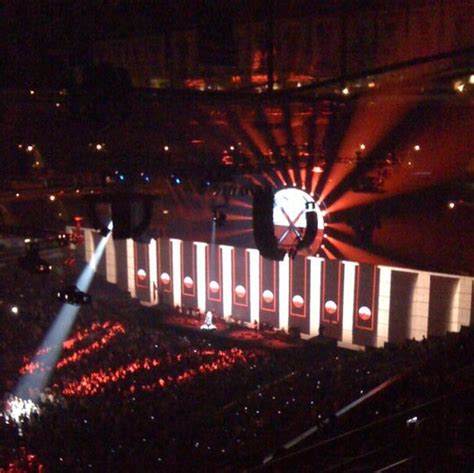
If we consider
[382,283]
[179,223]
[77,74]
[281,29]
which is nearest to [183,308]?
[179,223]

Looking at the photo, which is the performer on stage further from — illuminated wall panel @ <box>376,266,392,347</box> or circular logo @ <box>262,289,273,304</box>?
illuminated wall panel @ <box>376,266,392,347</box>

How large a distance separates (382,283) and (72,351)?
20.6 feet

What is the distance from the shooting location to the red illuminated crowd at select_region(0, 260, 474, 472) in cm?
536

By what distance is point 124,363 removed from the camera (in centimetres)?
1005

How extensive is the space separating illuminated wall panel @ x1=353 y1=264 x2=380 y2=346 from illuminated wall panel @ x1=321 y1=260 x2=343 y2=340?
39 cm

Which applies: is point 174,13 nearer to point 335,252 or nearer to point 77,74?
point 77,74

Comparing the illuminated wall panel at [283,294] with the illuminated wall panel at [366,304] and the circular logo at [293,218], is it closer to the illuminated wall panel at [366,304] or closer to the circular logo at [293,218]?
the illuminated wall panel at [366,304]

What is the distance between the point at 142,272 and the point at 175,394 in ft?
30.0

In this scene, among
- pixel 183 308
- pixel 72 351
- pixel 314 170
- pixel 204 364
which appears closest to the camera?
pixel 204 364

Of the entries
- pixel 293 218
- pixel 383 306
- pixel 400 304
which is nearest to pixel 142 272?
pixel 293 218

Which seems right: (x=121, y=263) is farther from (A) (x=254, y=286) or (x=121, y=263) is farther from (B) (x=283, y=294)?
(B) (x=283, y=294)

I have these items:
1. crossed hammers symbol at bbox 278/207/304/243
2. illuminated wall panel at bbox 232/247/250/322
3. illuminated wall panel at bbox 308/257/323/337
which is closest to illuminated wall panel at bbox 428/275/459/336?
illuminated wall panel at bbox 308/257/323/337

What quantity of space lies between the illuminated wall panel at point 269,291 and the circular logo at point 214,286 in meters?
1.27

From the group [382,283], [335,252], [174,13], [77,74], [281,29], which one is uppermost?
[281,29]
